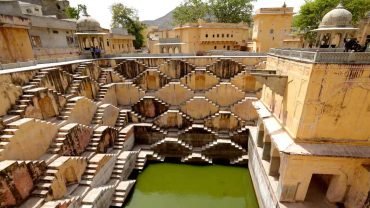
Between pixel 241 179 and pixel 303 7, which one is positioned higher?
pixel 303 7

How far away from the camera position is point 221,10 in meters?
32.7

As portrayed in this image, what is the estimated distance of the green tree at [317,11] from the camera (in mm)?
19984

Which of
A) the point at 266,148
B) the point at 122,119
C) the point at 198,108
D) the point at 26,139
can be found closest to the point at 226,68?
the point at 198,108

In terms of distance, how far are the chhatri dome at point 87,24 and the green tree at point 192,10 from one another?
21680mm

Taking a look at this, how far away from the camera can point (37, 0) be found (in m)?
26.1

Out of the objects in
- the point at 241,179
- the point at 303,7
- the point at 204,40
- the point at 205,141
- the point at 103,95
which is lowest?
the point at 241,179

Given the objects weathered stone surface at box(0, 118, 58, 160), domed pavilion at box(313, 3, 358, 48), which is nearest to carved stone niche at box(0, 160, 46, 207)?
weathered stone surface at box(0, 118, 58, 160)

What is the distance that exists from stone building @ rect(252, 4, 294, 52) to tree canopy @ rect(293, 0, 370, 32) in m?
3.53

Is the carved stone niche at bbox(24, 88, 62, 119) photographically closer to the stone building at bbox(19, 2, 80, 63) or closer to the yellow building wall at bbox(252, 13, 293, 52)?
the stone building at bbox(19, 2, 80, 63)

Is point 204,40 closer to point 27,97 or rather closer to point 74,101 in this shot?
point 74,101

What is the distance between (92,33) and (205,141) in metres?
11.3

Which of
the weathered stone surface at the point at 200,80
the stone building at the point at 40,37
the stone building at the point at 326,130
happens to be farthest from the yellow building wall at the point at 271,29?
the stone building at the point at 40,37

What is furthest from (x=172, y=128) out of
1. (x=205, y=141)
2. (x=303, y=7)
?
(x=303, y=7)

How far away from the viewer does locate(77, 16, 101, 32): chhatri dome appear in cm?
1516
